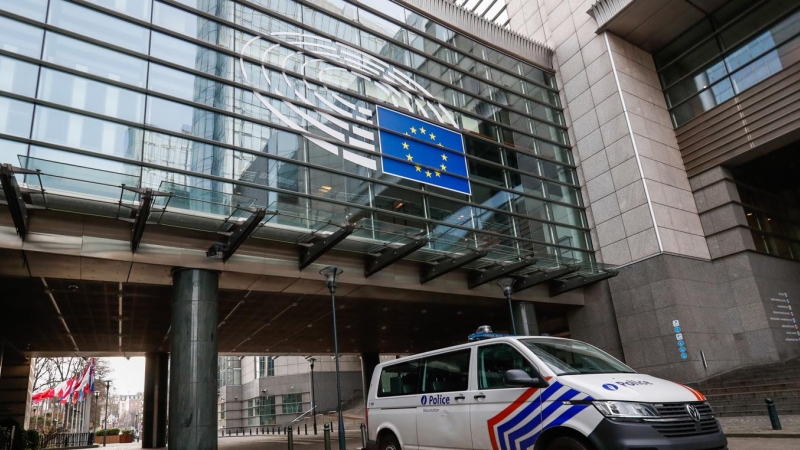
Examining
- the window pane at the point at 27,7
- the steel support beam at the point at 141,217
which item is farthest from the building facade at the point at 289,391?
the window pane at the point at 27,7

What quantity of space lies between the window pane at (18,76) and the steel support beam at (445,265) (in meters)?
13.2

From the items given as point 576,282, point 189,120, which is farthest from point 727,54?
point 189,120

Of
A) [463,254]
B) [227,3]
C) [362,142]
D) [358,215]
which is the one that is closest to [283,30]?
[227,3]

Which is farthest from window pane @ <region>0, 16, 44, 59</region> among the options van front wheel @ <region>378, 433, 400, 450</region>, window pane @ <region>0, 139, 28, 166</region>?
van front wheel @ <region>378, 433, 400, 450</region>

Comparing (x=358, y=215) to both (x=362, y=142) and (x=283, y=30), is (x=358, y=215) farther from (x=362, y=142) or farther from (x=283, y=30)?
(x=283, y=30)

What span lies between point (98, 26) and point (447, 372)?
1514 cm

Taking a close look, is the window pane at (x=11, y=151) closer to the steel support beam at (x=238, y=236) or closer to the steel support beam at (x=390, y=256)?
the steel support beam at (x=238, y=236)

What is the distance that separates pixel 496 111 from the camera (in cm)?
2645

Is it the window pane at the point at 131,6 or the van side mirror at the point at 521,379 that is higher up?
the window pane at the point at 131,6

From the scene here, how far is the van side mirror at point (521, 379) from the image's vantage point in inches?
258

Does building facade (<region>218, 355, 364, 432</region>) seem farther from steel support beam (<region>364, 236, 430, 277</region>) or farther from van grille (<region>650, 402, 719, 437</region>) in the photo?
van grille (<region>650, 402, 719, 437</region>)

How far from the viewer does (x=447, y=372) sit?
26.9 ft

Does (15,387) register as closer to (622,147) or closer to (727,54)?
(622,147)

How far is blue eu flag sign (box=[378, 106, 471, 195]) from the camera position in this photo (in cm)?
2117
